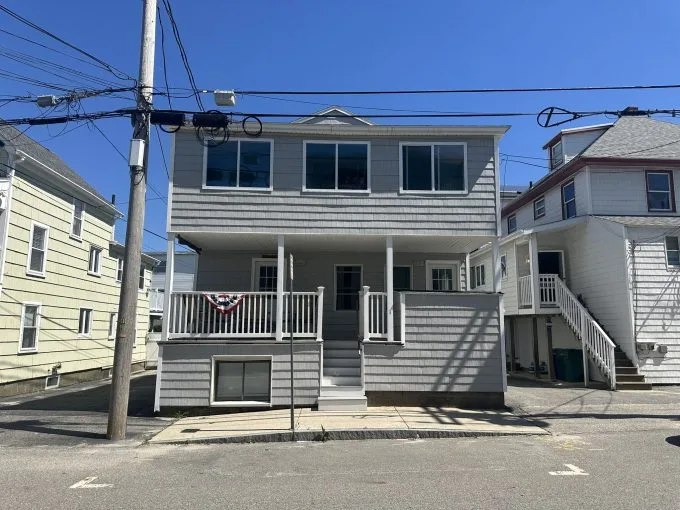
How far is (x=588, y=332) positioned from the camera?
14758 millimetres

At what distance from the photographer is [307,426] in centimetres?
900

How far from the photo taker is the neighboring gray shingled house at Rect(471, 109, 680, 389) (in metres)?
14.4

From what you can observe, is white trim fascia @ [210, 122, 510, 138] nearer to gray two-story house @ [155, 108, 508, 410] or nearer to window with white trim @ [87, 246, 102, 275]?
gray two-story house @ [155, 108, 508, 410]

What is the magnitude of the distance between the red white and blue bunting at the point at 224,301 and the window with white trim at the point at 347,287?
11.0 ft

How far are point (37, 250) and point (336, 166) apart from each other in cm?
945

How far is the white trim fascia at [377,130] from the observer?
11.8 metres

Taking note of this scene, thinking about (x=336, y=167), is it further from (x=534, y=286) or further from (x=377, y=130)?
(x=534, y=286)

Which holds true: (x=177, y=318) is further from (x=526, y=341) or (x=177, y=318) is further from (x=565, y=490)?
(x=526, y=341)

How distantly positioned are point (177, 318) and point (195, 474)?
5.56 m

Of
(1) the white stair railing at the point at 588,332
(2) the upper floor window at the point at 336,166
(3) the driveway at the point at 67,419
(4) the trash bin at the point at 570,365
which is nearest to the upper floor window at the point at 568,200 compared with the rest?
(1) the white stair railing at the point at 588,332

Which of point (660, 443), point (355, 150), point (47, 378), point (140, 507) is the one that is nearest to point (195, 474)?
point (140, 507)

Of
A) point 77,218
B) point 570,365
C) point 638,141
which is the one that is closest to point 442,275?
point 570,365

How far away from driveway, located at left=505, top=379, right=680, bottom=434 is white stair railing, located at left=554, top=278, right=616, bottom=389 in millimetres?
786

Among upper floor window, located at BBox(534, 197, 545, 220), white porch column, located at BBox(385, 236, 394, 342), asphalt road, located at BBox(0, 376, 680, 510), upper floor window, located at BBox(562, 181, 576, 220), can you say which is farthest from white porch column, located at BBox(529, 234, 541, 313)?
white porch column, located at BBox(385, 236, 394, 342)
